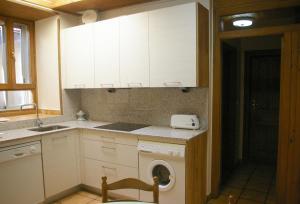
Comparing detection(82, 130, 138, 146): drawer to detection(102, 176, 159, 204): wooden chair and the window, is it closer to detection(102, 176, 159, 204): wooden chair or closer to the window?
detection(102, 176, 159, 204): wooden chair

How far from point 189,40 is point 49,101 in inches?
93.8

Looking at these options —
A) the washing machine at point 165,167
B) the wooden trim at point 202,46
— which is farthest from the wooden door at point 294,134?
the washing machine at point 165,167

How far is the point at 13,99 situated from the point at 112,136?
1.79m

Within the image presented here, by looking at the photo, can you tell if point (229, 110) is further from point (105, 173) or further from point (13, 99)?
point (13, 99)

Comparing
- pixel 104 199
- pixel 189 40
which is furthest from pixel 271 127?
pixel 104 199

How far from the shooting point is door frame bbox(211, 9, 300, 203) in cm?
242

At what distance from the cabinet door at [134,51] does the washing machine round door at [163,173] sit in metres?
0.90

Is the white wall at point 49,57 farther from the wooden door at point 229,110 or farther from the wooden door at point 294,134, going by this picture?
the wooden door at point 294,134

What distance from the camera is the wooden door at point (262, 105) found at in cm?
400

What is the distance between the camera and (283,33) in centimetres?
240

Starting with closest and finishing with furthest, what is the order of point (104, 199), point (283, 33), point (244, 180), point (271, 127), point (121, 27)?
point (104, 199) → point (283, 33) → point (121, 27) → point (244, 180) → point (271, 127)

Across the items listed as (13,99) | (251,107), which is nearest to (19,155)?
(13,99)

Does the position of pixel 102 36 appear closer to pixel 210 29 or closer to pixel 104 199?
pixel 210 29

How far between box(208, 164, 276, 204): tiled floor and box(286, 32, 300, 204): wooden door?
0.40 m
